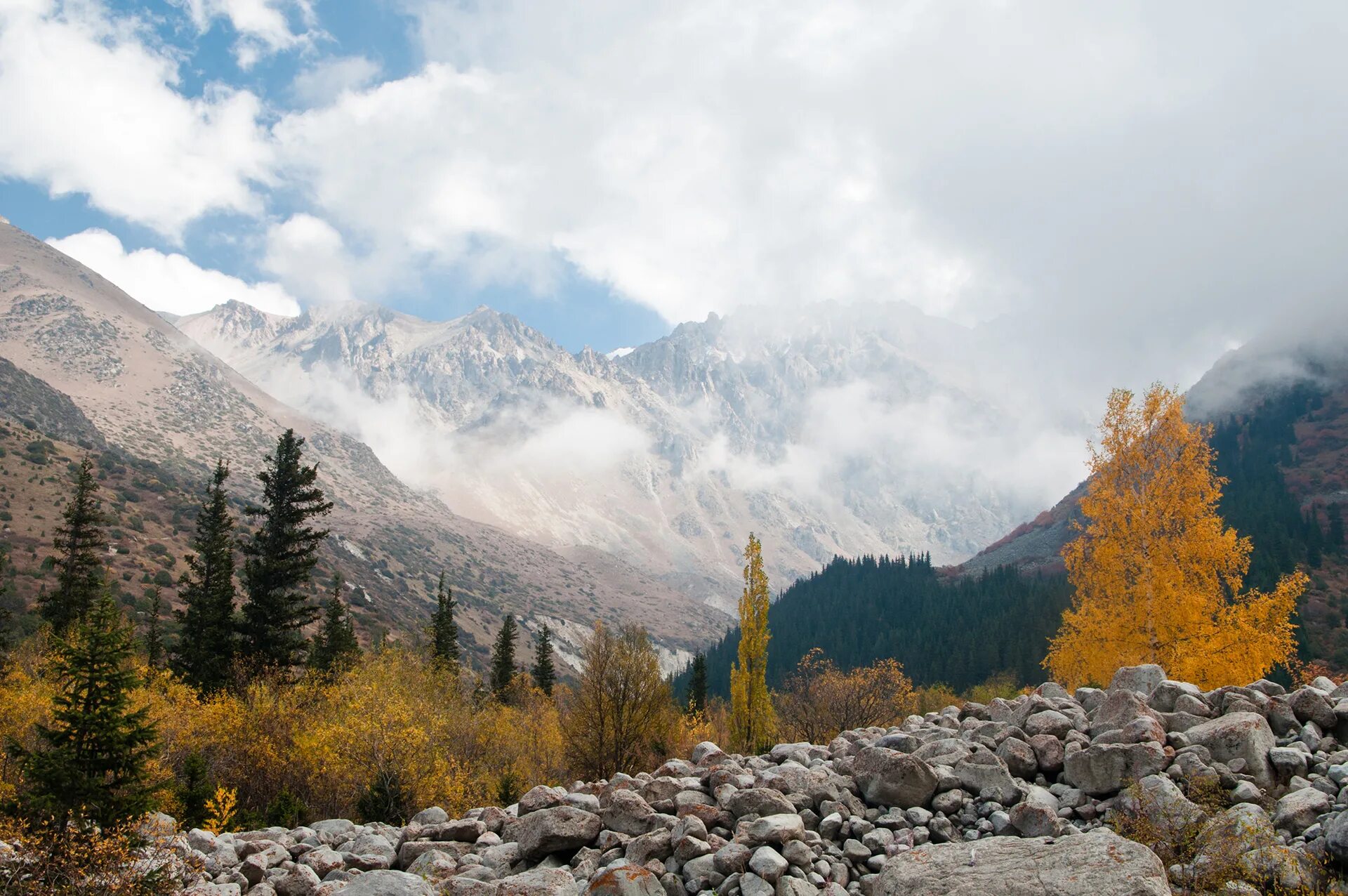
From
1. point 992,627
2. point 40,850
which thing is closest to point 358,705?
point 40,850

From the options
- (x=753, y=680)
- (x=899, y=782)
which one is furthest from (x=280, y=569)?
(x=899, y=782)

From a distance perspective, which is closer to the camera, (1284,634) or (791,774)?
(791,774)

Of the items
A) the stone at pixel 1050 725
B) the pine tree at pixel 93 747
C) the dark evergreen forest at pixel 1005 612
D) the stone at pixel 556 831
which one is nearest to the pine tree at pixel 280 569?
the pine tree at pixel 93 747

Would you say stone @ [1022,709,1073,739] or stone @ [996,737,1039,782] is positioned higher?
stone @ [1022,709,1073,739]

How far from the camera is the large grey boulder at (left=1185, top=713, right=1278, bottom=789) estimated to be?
11438mm

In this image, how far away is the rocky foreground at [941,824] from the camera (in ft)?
31.2

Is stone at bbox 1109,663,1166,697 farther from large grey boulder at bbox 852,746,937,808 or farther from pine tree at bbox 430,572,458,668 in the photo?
pine tree at bbox 430,572,458,668

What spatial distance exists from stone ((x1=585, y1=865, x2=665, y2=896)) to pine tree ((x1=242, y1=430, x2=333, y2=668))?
33617 mm

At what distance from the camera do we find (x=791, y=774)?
44.7ft

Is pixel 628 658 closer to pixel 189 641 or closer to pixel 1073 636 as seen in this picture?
pixel 1073 636

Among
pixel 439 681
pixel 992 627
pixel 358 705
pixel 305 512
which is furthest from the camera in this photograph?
pixel 992 627

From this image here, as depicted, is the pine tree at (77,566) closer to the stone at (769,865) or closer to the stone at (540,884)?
the stone at (540,884)

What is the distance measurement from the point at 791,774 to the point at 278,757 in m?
23.0

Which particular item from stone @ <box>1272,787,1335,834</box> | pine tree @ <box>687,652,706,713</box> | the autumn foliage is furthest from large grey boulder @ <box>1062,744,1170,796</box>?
pine tree @ <box>687,652,706,713</box>
